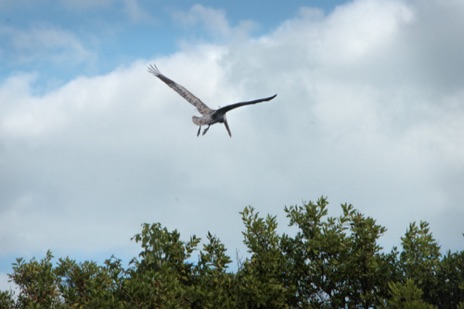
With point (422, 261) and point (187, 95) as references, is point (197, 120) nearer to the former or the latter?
point (187, 95)

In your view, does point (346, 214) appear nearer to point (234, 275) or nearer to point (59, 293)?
point (234, 275)

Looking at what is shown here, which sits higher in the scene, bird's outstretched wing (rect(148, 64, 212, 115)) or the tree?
bird's outstretched wing (rect(148, 64, 212, 115))

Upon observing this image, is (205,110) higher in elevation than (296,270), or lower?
higher

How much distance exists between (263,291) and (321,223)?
3.24m

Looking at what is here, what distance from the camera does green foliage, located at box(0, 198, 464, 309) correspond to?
22125 mm

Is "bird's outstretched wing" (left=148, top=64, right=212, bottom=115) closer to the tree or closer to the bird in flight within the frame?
the bird in flight

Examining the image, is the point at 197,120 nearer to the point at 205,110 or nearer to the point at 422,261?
the point at 205,110

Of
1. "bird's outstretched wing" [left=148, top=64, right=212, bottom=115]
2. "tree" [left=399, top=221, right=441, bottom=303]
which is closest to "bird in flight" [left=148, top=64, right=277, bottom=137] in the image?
"bird's outstretched wing" [left=148, top=64, right=212, bottom=115]

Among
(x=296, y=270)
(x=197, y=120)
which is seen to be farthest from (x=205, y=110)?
(x=296, y=270)

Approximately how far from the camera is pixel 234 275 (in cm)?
2275

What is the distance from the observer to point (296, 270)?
23141mm

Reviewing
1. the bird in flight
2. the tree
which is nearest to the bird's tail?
the bird in flight

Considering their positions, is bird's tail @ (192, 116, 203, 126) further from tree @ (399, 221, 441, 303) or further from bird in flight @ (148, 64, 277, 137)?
tree @ (399, 221, 441, 303)

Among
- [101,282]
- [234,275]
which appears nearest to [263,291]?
[234,275]
